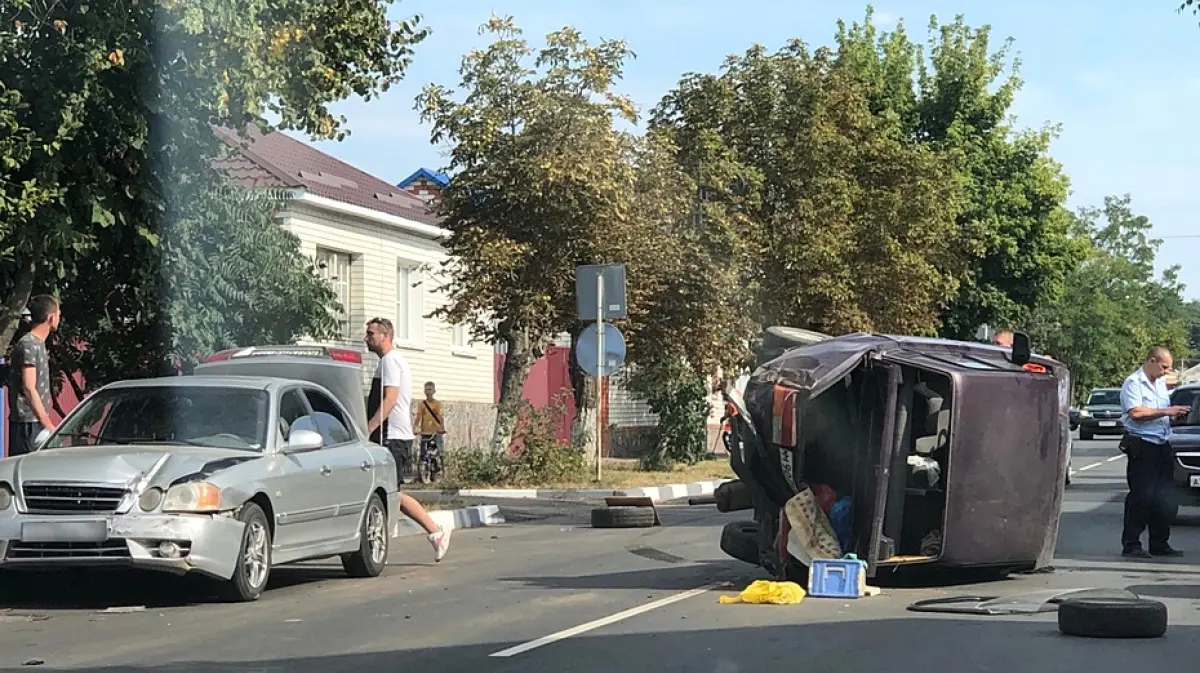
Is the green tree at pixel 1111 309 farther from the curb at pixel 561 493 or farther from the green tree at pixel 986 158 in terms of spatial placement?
the curb at pixel 561 493

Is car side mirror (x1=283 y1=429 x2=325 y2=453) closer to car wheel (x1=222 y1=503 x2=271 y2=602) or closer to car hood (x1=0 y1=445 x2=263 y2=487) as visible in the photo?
car hood (x1=0 y1=445 x2=263 y2=487)

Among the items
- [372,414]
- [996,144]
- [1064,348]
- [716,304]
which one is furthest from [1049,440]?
[1064,348]

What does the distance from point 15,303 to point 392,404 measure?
426cm

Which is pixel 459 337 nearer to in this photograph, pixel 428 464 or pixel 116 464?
pixel 428 464

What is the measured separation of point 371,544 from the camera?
519 inches

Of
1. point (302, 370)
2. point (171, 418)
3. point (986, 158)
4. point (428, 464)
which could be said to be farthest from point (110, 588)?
point (986, 158)

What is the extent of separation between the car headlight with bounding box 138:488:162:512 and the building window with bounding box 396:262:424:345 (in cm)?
2370

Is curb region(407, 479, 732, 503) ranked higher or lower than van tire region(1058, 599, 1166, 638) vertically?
lower

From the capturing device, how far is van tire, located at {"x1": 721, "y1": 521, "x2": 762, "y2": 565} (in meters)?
12.2

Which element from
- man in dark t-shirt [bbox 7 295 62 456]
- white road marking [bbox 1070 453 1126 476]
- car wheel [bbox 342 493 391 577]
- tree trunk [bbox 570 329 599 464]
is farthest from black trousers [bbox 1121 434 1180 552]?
white road marking [bbox 1070 453 1126 476]

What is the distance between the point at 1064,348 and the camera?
95.3 metres

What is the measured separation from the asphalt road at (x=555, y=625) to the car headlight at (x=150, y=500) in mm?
690

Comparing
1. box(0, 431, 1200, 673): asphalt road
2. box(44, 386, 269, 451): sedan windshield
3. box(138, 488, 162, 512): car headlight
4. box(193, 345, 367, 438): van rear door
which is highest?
box(193, 345, 367, 438): van rear door

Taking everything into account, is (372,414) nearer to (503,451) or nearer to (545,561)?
(545,561)
